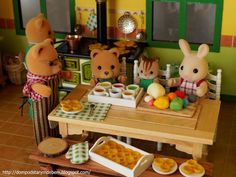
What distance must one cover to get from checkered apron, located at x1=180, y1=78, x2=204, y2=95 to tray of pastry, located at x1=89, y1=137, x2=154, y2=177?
2.30 ft

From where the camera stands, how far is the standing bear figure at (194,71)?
3102mm

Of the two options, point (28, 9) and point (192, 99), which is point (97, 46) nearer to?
point (28, 9)

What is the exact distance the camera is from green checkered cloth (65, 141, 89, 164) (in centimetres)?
275

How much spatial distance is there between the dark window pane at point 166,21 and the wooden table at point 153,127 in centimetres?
150

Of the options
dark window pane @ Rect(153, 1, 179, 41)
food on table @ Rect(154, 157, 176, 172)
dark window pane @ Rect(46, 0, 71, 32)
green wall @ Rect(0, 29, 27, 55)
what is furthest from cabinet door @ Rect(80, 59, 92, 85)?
food on table @ Rect(154, 157, 176, 172)

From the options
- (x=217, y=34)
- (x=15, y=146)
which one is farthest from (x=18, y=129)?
(x=217, y=34)

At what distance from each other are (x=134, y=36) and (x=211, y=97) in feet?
4.24

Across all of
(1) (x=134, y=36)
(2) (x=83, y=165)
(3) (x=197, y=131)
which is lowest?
(2) (x=83, y=165)

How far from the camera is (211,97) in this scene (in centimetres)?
341

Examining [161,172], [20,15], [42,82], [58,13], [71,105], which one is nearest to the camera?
[161,172]

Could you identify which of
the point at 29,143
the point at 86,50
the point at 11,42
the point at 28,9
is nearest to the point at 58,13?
the point at 28,9

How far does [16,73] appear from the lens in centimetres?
472

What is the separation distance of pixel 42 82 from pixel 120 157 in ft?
2.91

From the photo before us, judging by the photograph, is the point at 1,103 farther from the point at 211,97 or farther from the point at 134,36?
the point at 211,97
